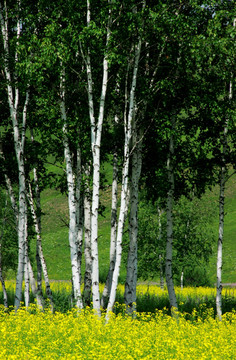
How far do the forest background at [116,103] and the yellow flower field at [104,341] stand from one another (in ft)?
7.55

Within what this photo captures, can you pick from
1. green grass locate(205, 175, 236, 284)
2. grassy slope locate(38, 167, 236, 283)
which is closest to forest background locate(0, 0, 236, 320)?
green grass locate(205, 175, 236, 284)

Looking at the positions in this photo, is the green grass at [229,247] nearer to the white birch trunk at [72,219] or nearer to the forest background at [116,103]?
the forest background at [116,103]

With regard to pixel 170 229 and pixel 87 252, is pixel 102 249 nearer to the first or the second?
pixel 87 252

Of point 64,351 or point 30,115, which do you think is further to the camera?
point 30,115

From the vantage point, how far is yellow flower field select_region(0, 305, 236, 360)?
30.8 ft

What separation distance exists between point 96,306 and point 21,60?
930 centimetres

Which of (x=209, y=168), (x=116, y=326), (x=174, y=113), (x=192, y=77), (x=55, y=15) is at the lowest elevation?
(x=116, y=326)

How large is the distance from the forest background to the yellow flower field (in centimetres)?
230

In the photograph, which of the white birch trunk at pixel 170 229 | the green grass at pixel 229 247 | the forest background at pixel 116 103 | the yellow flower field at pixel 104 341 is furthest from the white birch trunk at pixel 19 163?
the green grass at pixel 229 247

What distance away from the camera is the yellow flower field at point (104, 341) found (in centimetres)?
940

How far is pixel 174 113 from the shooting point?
19.0 metres

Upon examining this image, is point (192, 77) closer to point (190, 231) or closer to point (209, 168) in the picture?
point (209, 168)

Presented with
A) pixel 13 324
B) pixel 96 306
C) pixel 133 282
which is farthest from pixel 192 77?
pixel 13 324

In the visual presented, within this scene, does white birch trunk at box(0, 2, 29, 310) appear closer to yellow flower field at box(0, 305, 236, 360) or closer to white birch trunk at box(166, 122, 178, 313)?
yellow flower field at box(0, 305, 236, 360)
